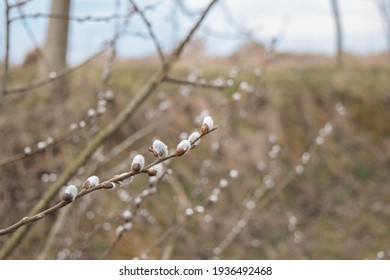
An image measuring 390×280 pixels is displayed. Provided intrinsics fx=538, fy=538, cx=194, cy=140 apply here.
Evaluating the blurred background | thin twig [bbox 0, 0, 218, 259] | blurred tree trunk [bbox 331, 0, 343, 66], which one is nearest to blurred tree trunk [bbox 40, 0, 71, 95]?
the blurred background

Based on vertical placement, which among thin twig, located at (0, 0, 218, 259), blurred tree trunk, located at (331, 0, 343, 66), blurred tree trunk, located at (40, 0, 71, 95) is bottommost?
blurred tree trunk, located at (331, 0, 343, 66)

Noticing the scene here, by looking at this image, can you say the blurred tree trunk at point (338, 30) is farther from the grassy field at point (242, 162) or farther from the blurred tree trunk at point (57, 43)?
the blurred tree trunk at point (57, 43)

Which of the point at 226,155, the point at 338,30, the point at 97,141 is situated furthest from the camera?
the point at 338,30

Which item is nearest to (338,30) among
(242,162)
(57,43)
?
(242,162)

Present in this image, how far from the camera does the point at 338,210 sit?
6605 millimetres

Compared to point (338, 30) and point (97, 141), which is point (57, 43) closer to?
point (338, 30)

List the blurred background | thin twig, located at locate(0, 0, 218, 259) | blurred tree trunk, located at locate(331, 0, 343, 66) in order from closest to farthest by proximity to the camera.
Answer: thin twig, located at locate(0, 0, 218, 259) → the blurred background → blurred tree trunk, located at locate(331, 0, 343, 66)

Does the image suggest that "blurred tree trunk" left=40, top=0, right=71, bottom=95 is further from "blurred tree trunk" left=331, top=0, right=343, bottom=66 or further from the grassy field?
"blurred tree trunk" left=331, top=0, right=343, bottom=66

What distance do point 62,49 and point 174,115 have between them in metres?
2.21

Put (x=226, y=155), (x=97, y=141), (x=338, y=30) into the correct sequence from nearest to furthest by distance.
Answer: (x=97, y=141) → (x=226, y=155) → (x=338, y=30)

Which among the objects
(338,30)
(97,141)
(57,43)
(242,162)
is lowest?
(338,30)

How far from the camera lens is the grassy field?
5113 millimetres

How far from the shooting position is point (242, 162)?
658 cm

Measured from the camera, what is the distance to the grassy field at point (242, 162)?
5113mm
